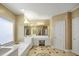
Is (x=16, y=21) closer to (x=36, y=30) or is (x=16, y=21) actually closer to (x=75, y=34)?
→ (x=36, y=30)

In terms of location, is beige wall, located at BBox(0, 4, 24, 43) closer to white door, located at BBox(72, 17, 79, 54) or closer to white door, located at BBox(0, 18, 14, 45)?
white door, located at BBox(0, 18, 14, 45)

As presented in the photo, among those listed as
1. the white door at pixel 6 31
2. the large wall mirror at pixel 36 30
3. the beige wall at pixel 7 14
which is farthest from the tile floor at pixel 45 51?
the beige wall at pixel 7 14

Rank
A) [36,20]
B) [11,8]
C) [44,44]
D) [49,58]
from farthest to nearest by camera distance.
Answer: [44,44] < [36,20] < [11,8] < [49,58]

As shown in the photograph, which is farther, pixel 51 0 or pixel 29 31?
pixel 29 31

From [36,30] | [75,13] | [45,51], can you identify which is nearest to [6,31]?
[36,30]

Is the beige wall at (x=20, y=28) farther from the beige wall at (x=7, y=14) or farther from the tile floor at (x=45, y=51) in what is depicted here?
the tile floor at (x=45, y=51)

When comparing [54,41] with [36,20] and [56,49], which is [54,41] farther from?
[36,20]

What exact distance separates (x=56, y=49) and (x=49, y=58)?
1320mm

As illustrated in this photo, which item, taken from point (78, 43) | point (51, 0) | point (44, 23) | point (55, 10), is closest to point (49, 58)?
point (51, 0)

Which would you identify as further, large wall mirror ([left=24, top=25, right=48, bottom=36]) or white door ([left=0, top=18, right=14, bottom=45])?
large wall mirror ([left=24, top=25, right=48, bottom=36])

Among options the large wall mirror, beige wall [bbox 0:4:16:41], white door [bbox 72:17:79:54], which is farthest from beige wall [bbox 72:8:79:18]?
beige wall [bbox 0:4:16:41]

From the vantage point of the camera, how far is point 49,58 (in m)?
1.12

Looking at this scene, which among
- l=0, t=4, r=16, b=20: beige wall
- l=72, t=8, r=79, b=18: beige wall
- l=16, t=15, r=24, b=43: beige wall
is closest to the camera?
l=0, t=4, r=16, b=20: beige wall

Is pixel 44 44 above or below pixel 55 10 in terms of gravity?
below
